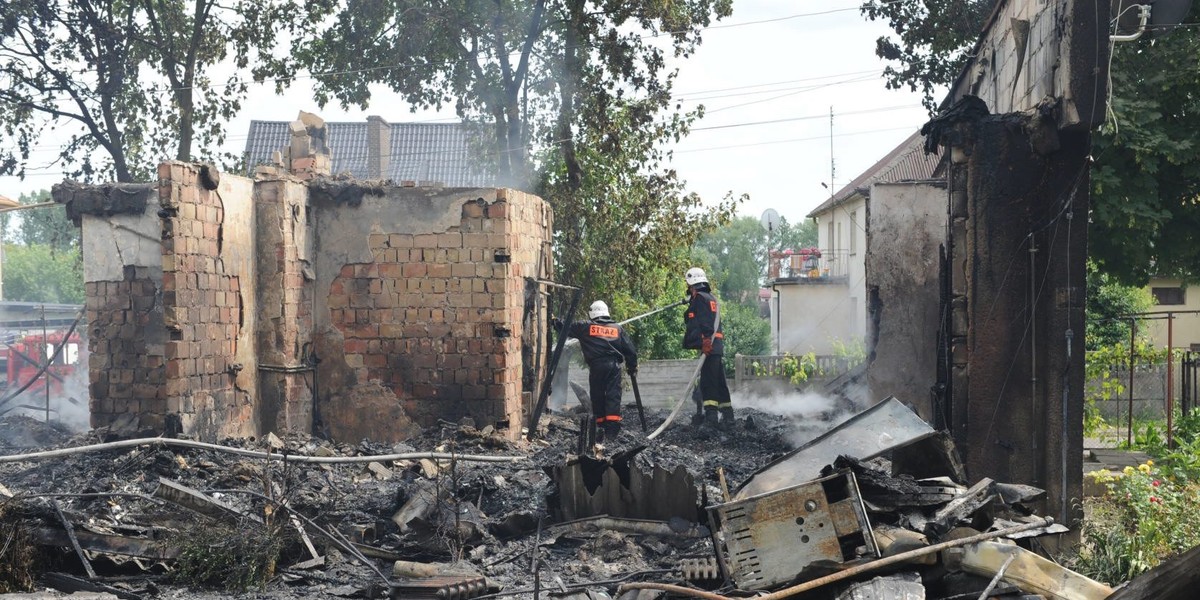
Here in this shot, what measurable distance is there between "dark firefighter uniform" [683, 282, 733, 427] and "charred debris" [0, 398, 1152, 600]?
3.26 meters

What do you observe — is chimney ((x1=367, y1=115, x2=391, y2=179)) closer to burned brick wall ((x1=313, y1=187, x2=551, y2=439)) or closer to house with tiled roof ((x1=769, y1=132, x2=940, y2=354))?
house with tiled roof ((x1=769, y1=132, x2=940, y2=354))

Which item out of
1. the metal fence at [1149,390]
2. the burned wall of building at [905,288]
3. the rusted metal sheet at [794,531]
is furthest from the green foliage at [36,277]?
the rusted metal sheet at [794,531]

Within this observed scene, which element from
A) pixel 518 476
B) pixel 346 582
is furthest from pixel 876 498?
pixel 518 476

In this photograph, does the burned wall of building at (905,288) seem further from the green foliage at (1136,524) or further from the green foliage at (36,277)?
the green foliage at (36,277)

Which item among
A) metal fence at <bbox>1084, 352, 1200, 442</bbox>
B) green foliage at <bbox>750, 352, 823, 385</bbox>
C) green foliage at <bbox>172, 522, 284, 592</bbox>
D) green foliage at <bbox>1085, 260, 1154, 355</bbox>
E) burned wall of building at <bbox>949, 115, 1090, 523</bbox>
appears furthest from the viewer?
green foliage at <bbox>1085, 260, 1154, 355</bbox>

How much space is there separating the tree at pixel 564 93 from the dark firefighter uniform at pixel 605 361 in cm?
586

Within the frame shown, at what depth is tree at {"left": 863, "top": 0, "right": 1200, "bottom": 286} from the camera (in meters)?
12.3

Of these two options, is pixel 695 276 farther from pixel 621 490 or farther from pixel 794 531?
pixel 794 531

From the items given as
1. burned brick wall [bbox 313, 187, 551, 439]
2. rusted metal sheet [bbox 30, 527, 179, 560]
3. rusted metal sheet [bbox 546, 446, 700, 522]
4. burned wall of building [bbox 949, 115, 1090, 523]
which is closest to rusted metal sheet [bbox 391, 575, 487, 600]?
rusted metal sheet [bbox 546, 446, 700, 522]

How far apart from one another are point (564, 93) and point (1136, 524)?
12953 mm

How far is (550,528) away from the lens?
25.5ft

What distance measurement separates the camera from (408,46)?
64.5 feet

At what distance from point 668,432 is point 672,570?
5.77 m

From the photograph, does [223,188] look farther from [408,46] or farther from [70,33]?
[70,33]
